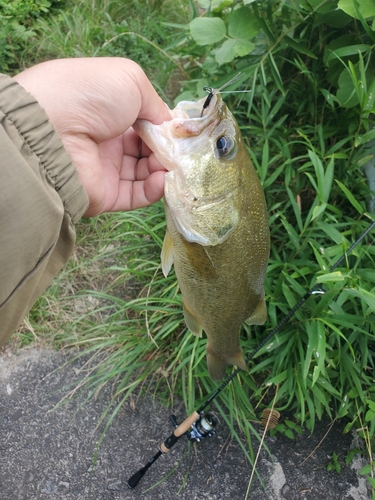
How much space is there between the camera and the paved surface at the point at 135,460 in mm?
2477

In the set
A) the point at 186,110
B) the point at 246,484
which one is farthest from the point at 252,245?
the point at 246,484

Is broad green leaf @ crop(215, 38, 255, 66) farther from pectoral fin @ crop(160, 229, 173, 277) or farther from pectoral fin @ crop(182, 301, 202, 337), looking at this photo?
pectoral fin @ crop(182, 301, 202, 337)

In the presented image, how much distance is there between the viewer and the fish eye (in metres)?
1.56

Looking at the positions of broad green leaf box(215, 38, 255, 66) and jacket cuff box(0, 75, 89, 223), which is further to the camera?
broad green leaf box(215, 38, 255, 66)

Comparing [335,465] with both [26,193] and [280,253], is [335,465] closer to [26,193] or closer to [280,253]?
[280,253]

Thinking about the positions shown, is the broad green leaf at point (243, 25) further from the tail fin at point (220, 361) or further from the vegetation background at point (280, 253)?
the tail fin at point (220, 361)

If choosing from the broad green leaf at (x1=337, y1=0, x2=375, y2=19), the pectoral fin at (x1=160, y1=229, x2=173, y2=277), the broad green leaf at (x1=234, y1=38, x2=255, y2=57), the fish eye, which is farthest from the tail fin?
the broad green leaf at (x1=337, y1=0, x2=375, y2=19)

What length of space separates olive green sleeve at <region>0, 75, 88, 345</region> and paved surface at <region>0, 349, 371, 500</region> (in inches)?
59.2

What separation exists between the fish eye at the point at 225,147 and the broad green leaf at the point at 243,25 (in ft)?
3.47

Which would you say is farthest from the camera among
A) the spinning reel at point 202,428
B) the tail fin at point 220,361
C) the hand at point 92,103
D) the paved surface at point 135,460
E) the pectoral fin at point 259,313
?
the paved surface at point 135,460

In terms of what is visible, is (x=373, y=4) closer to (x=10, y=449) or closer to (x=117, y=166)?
(x=117, y=166)

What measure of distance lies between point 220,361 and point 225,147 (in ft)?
3.61

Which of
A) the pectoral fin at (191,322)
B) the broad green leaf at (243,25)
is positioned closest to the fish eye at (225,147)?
the pectoral fin at (191,322)

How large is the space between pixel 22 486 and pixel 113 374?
848 mm
